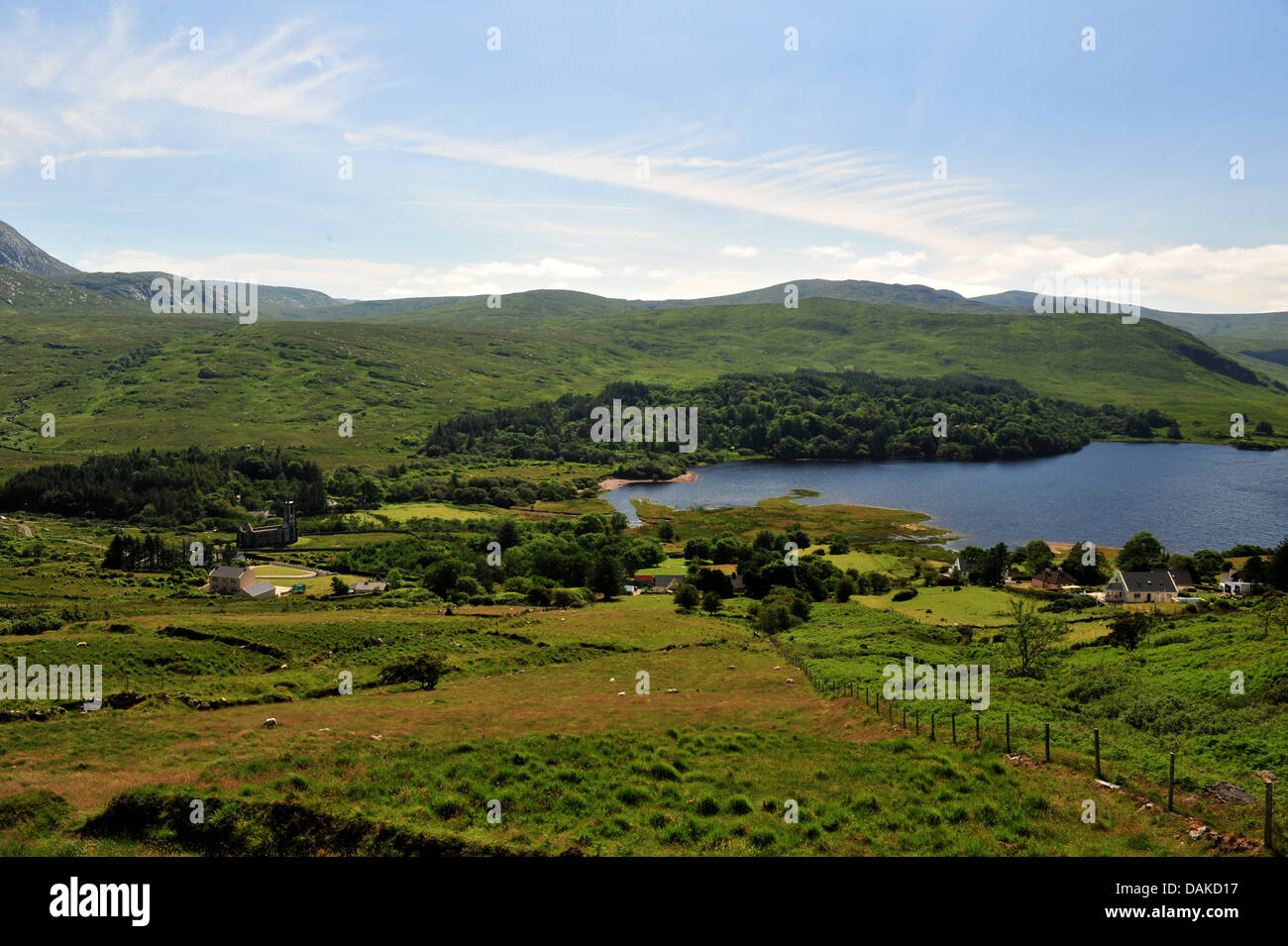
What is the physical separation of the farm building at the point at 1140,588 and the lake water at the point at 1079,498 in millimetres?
40421

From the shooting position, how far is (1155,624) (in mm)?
48312

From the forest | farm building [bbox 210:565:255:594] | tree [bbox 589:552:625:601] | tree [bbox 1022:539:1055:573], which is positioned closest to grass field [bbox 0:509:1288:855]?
farm building [bbox 210:565:255:594]

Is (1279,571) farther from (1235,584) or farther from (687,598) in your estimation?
(687,598)

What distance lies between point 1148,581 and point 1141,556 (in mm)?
19442

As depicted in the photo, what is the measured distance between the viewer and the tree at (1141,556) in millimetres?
90125

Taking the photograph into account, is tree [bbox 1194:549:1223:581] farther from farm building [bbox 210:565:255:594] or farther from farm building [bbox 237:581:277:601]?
farm building [bbox 210:565:255:594]

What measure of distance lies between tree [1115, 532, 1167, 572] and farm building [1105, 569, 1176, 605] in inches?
483

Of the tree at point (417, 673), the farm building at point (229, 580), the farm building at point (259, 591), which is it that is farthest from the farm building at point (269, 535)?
the tree at point (417, 673)

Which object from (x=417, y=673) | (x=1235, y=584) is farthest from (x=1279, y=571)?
(x=417, y=673)

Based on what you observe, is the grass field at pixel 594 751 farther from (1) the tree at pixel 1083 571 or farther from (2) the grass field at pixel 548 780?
(1) the tree at pixel 1083 571
